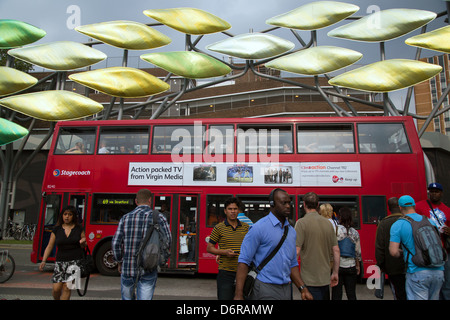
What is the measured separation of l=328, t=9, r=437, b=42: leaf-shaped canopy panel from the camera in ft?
54.7

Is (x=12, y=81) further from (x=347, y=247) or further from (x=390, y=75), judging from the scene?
(x=347, y=247)

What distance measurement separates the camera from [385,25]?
667 inches

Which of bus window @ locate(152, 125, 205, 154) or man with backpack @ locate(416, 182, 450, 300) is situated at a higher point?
bus window @ locate(152, 125, 205, 154)

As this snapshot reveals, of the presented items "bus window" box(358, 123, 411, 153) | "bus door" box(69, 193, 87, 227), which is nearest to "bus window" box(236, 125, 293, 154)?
"bus window" box(358, 123, 411, 153)

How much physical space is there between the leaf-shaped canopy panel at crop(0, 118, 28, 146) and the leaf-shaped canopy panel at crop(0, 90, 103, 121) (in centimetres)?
163

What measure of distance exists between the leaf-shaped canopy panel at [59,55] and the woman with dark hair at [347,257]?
1723 centimetres

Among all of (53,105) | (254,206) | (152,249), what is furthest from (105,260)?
(53,105)

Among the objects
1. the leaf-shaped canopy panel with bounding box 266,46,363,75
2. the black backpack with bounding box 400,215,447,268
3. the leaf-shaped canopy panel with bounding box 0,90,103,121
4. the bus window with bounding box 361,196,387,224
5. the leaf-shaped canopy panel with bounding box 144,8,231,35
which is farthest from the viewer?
the leaf-shaped canopy panel with bounding box 144,8,231,35

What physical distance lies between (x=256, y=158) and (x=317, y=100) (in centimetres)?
2297

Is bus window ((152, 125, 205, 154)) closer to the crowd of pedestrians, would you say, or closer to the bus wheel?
the bus wheel

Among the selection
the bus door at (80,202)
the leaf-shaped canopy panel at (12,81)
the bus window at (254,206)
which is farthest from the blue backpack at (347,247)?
the leaf-shaped canopy panel at (12,81)

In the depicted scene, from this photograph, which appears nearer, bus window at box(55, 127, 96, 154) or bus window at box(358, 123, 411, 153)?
bus window at box(358, 123, 411, 153)

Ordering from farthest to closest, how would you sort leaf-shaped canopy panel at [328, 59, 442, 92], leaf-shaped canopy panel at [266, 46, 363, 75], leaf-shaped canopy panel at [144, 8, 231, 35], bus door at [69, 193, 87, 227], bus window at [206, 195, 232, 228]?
leaf-shaped canopy panel at [144, 8, 231, 35] → leaf-shaped canopy panel at [266, 46, 363, 75] → leaf-shaped canopy panel at [328, 59, 442, 92] → bus door at [69, 193, 87, 227] → bus window at [206, 195, 232, 228]

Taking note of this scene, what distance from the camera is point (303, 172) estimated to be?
8.92 m
